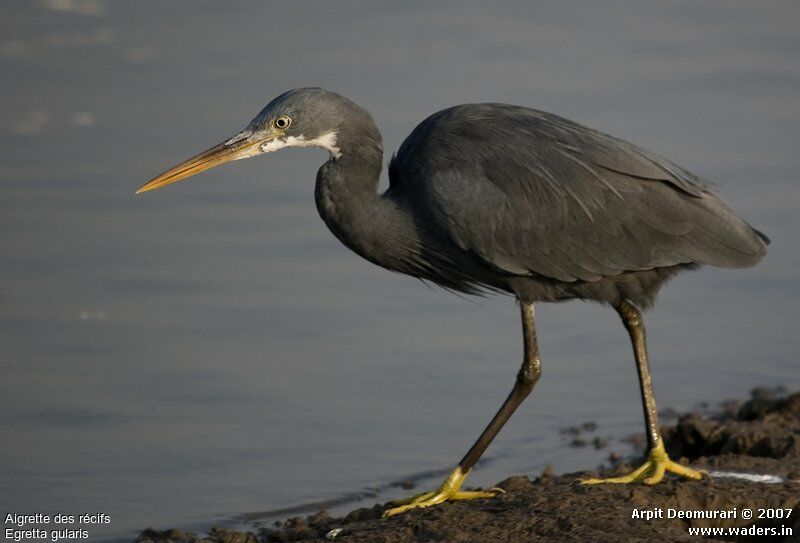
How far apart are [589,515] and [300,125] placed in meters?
2.40

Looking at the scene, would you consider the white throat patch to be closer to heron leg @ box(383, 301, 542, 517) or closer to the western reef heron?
the western reef heron

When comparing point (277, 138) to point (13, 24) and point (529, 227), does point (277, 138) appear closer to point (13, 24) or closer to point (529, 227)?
point (529, 227)

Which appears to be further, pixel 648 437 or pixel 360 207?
pixel 360 207

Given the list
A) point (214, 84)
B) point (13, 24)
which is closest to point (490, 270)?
point (214, 84)

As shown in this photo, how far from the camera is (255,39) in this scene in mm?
14750

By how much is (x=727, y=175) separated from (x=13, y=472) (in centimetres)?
633

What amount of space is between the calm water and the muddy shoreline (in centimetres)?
88

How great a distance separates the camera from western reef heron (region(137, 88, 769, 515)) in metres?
7.00

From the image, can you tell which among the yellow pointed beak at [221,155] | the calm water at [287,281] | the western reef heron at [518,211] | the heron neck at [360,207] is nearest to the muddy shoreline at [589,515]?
the western reef heron at [518,211]

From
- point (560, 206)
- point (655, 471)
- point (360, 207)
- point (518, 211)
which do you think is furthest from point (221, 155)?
point (655, 471)

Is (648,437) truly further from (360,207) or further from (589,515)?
(360,207)

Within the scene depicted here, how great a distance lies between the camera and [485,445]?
707 centimetres

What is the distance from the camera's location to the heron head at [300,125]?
715 centimetres

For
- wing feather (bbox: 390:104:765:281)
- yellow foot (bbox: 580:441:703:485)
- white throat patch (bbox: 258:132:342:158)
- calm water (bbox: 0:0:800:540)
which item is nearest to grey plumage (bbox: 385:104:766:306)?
wing feather (bbox: 390:104:765:281)
